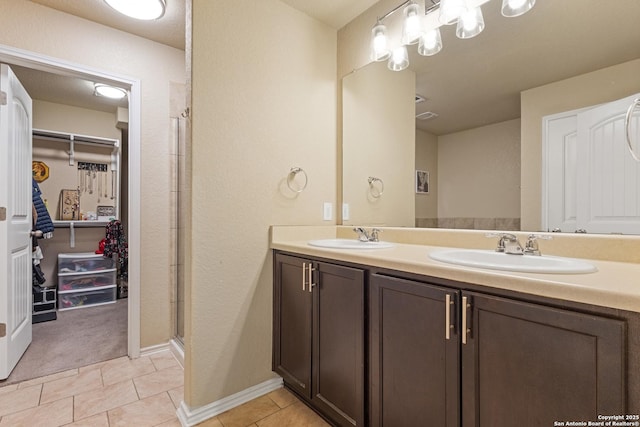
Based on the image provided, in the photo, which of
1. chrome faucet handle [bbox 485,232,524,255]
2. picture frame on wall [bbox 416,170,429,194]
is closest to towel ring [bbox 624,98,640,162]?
chrome faucet handle [bbox 485,232,524,255]

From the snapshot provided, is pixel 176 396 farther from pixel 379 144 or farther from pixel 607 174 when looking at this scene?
pixel 607 174

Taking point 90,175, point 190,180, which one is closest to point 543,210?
point 190,180

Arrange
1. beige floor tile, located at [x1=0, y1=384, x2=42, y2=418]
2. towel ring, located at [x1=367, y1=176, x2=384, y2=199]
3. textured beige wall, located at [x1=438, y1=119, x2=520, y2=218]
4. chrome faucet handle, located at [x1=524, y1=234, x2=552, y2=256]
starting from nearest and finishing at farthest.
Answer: chrome faucet handle, located at [x1=524, y1=234, x2=552, y2=256] → textured beige wall, located at [x1=438, y1=119, x2=520, y2=218] → beige floor tile, located at [x1=0, y1=384, x2=42, y2=418] → towel ring, located at [x1=367, y1=176, x2=384, y2=199]

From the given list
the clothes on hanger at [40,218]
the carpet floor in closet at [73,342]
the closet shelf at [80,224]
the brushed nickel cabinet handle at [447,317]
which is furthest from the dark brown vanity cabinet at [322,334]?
the closet shelf at [80,224]

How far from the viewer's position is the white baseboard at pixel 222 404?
1.53 m

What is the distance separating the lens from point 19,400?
170 cm

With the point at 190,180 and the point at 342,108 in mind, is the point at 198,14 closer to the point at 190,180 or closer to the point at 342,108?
the point at 190,180

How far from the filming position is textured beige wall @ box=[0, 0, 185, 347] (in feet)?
6.98

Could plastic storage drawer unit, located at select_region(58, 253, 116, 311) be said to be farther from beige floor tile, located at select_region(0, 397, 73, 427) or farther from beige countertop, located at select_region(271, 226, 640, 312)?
beige countertop, located at select_region(271, 226, 640, 312)

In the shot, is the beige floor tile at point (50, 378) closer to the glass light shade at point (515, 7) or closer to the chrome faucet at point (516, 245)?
the chrome faucet at point (516, 245)

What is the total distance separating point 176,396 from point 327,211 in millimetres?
1474

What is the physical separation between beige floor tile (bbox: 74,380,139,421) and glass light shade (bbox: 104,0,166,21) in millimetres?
2368

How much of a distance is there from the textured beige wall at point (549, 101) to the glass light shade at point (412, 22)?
706mm

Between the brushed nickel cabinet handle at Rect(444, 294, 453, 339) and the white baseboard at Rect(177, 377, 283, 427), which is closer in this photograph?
the brushed nickel cabinet handle at Rect(444, 294, 453, 339)
